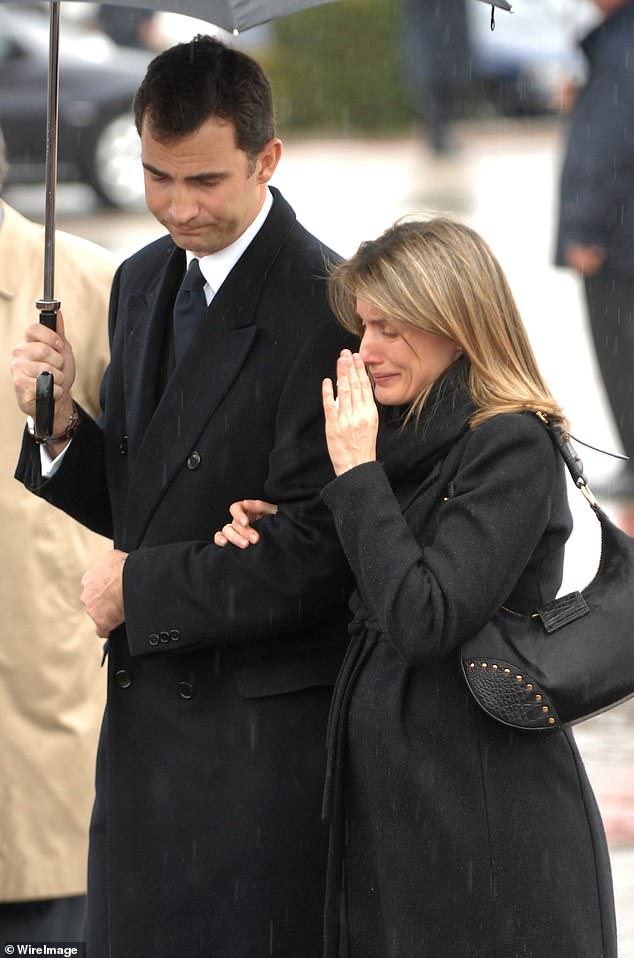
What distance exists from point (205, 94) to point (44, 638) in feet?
4.78

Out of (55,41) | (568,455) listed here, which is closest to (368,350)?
(568,455)

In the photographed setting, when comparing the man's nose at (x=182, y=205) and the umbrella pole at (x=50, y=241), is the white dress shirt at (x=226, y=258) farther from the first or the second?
the umbrella pole at (x=50, y=241)

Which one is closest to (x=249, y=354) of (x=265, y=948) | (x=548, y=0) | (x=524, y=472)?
(x=524, y=472)

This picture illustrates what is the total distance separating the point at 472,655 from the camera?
3092mm

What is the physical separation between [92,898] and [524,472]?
139cm

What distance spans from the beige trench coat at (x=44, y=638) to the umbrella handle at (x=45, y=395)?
0.46m

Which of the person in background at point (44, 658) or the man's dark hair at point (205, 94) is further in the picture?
the person in background at point (44, 658)

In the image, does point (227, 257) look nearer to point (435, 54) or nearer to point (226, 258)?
Result: point (226, 258)

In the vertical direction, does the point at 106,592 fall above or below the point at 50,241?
below

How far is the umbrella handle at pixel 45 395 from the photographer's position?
12.0 feet

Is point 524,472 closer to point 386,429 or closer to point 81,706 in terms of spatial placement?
point 386,429

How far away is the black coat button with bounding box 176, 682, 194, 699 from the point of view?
11.7 ft

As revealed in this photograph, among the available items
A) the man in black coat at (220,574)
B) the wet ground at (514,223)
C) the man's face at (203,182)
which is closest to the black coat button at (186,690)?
the man in black coat at (220,574)

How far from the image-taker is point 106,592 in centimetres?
354
